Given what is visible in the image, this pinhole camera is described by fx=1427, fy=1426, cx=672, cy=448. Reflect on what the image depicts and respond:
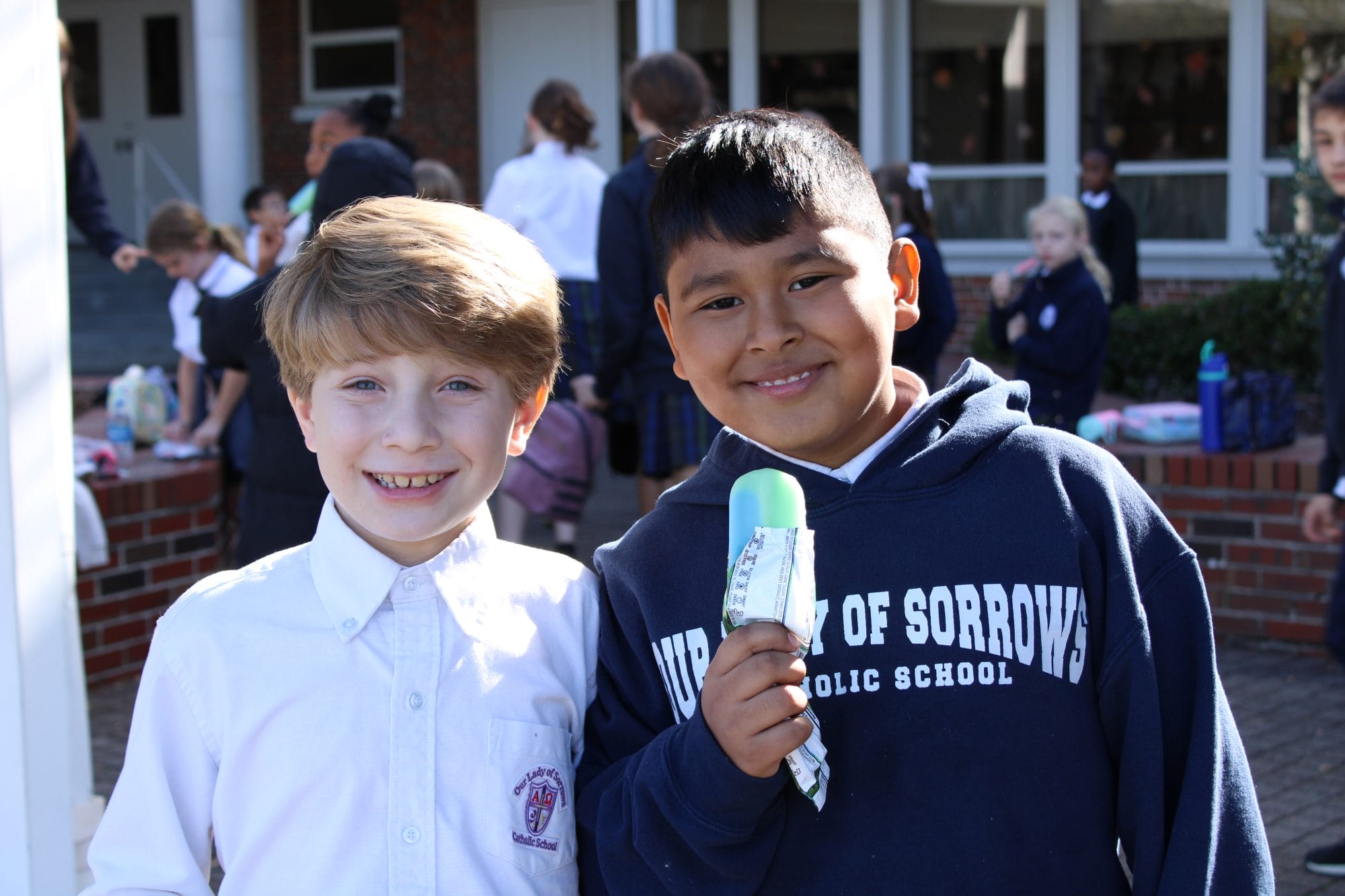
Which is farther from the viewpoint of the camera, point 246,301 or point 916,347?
point 916,347

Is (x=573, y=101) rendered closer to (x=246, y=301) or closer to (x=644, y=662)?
(x=246, y=301)

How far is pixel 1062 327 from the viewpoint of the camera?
6477 millimetres

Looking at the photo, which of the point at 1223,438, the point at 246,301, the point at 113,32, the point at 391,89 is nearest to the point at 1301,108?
the point at 1223,438

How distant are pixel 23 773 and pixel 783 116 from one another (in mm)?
1976

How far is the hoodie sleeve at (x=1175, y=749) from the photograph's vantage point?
1.78m

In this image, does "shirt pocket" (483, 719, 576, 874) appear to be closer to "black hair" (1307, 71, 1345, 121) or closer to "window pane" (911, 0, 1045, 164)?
"black hair" (1307, 71, 1345, 121)

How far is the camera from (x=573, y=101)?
22.8ft

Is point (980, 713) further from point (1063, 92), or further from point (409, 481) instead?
point (1063, 92)

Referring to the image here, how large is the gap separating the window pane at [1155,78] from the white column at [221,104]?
24.8 feet

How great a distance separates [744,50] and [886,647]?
12.8m

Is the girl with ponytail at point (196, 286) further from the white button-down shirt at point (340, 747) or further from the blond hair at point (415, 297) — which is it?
the white button-down shirt at point (340, 747)

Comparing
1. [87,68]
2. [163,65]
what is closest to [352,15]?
[163,65]

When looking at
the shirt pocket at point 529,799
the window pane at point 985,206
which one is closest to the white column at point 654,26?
the window pane at point 985,206

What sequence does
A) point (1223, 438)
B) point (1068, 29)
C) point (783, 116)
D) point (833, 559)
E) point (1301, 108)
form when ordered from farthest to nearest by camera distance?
point (1068, 29)
point (1301, 108)
point (1223, 438)
point (783, 116)
point (833, 559)
